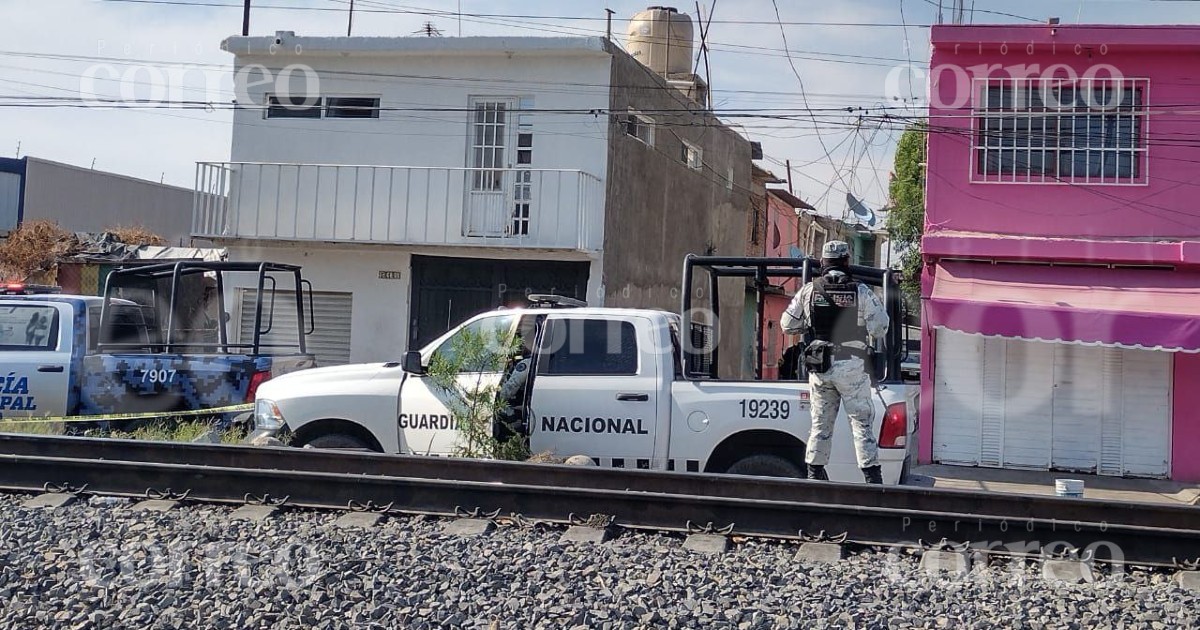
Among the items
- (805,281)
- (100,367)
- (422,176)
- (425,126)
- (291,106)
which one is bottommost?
(100,367)

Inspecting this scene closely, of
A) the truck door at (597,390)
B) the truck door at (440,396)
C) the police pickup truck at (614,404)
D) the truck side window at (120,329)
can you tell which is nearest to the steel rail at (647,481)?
the police pickup truck at (614,404)

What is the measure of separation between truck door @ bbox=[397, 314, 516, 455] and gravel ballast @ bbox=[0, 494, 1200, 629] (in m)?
2.36

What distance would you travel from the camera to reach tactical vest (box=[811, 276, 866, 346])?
7.81 metres

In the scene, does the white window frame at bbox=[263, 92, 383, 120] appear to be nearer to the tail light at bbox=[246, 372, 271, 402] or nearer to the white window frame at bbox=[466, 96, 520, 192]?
the white window frame at bbox=[466, 96, 520, 192]

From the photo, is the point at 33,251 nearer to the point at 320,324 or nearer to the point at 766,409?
the point at 320,324

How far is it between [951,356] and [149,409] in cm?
1017

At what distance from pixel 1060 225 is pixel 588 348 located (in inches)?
346

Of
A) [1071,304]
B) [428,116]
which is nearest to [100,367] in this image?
[428,116]

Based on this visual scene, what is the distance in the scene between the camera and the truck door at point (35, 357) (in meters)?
10.5

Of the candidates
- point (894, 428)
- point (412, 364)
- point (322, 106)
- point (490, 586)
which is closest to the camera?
point (490, 586)

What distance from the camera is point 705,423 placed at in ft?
26.9

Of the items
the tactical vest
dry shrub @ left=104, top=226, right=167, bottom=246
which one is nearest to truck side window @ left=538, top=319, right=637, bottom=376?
the tactical vest

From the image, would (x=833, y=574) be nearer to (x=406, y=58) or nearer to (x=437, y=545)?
(x=437, y=545)

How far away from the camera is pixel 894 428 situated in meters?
8.02
